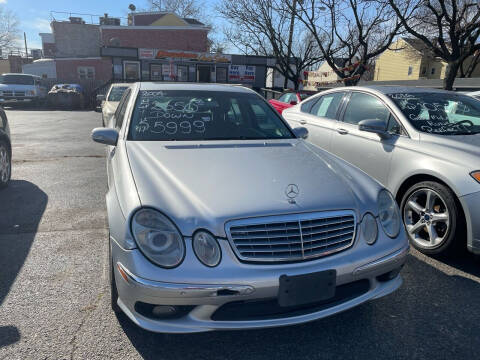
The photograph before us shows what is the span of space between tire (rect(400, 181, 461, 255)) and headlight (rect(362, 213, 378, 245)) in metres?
1.27

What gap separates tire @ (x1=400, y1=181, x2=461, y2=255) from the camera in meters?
3.16

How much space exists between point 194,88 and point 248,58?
24071mm

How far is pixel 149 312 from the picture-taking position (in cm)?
201

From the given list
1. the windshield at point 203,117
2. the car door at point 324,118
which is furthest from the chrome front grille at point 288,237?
the car door at point 324,118

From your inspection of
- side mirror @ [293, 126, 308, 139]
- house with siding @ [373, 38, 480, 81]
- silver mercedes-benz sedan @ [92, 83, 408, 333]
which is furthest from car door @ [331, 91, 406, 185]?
house with siding @ [373, 38, 480, 81]

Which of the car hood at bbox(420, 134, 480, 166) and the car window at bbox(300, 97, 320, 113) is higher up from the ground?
the car window at bbox(300, 97, 320, 113)

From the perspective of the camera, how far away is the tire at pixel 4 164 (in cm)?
515

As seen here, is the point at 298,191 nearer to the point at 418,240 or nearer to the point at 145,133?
the point at 145,133

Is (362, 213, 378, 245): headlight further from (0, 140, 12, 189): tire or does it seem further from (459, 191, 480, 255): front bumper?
(0, 140, 12, 189): tire

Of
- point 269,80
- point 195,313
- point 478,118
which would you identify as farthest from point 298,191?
point 269,80

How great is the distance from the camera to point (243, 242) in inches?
79.1

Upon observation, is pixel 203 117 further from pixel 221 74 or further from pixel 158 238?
pixel 221 74

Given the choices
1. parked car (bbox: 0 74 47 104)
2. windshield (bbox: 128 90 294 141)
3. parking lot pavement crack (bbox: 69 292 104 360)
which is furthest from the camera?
parked car (bbox: 0 74 47 104)

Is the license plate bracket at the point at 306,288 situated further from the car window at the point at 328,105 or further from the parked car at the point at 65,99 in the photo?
the parked car at the point at 65,99
